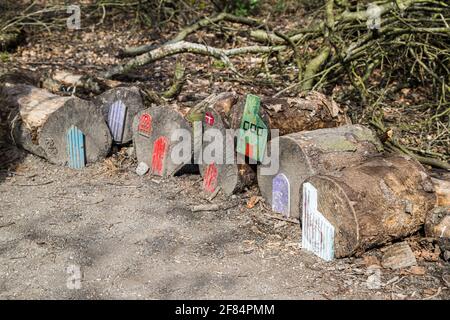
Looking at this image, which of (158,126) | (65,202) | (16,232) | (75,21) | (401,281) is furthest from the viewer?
(75,21)

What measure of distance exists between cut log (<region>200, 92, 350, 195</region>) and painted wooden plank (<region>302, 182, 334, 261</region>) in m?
0.64

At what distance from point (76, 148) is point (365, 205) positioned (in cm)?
255

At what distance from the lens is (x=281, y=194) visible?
14.4ft

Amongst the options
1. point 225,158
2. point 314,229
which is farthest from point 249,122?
point 314,229

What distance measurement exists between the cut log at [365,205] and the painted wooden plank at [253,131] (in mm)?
621

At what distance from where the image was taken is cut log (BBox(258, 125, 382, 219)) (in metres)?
4.15

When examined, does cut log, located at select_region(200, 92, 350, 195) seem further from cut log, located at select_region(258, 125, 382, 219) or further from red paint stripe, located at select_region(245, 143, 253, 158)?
cut log, located at select_region(258, 125, 382, 219)

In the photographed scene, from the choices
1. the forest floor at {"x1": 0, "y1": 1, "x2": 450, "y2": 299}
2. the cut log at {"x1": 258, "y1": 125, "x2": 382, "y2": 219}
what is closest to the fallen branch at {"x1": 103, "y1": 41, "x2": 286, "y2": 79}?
the forest floor at {"x1": 0, "y1": 1, "x2": 450, "y2": 299}

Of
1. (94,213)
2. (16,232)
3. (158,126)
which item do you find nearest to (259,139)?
(158,126)

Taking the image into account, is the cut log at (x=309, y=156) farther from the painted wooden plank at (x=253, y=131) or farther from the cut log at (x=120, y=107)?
the cut log at (x=120, y=107)

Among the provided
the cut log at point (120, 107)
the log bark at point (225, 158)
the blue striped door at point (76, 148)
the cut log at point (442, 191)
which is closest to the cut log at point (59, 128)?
the blue striped door at point (76, 148)
